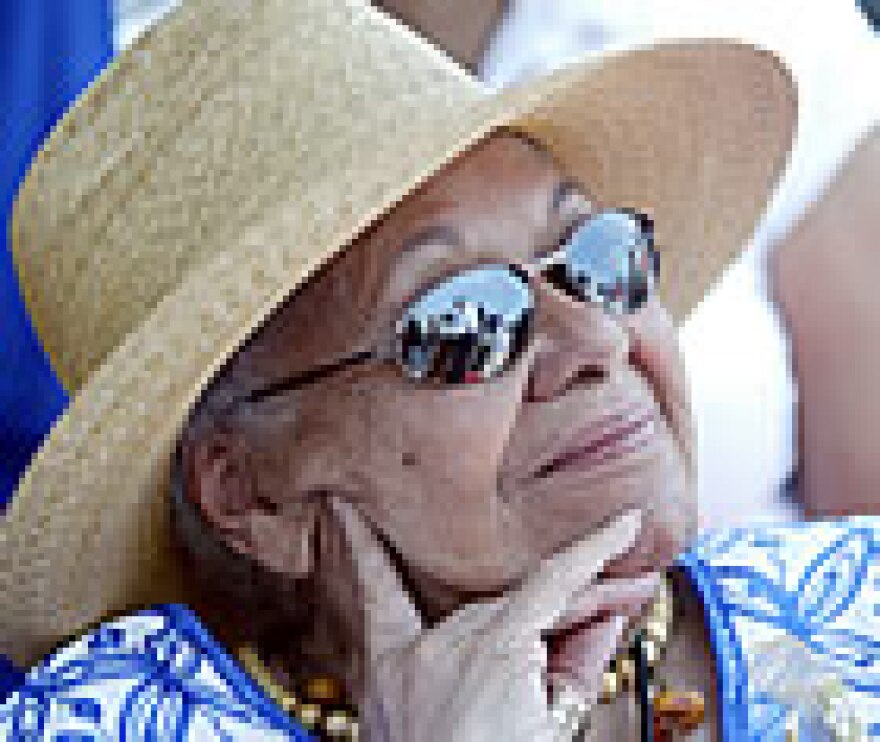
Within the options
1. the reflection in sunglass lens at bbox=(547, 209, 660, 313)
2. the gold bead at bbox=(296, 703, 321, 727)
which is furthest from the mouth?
the gold bead at bbox=(296, 703, 321, 727)

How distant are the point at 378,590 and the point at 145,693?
0.84 ft

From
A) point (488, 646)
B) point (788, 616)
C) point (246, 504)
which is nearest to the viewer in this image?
point (488, 646)

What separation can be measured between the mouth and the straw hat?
26 centimetres

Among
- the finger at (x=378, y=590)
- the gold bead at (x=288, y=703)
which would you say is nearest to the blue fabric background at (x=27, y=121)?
the gold bead at (x=288, y=703)

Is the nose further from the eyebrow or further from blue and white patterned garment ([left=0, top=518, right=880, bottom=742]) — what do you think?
blue and white patterned garment ([left=0, top=518, right=880, bottom=742])

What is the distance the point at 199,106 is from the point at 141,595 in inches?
19.7

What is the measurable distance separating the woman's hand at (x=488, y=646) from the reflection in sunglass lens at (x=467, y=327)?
16 centimetres

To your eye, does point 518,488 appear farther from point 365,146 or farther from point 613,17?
point 613,17

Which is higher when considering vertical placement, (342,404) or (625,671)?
(342,404)

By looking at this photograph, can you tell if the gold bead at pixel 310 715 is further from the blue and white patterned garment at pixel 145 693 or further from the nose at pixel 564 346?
the nose at pixel 564 346

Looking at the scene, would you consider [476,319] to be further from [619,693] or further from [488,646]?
[619,693]


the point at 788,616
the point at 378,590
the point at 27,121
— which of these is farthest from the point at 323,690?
the point at 27,121

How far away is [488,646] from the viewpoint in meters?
1.25

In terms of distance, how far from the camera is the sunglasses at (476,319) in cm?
125
